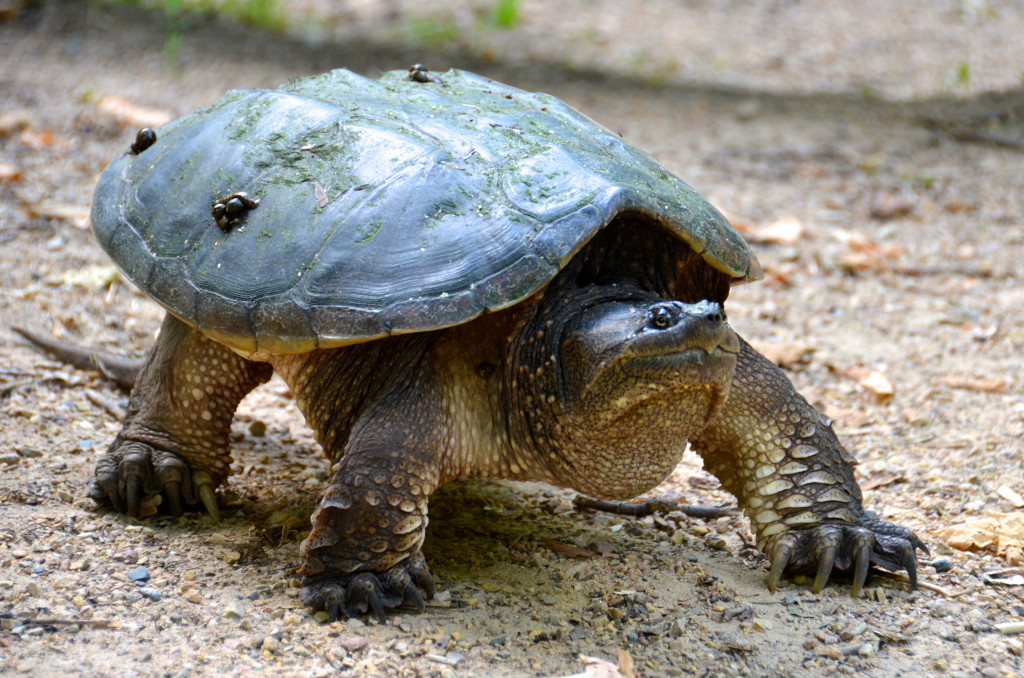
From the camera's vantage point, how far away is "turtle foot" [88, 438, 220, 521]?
3412mm

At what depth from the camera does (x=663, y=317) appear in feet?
8.55

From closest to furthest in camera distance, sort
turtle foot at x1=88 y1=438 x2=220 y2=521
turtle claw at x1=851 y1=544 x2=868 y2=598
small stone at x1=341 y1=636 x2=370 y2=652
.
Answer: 1. small stone at x1=341 y1=636 x2=370 y2=652
2. turtle claw at x1=851 y1=544 x2=868 y2=598
3. turtle foot at x1=88 y1=438 x2=220 y2=521

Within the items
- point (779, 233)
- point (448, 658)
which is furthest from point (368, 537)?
point (779, 233)

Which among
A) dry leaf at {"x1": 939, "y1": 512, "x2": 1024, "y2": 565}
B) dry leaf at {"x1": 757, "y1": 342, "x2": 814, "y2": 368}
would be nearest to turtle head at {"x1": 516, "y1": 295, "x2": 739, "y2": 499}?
dry leaf at {"x1": 939, "y1": 512, "x2": 1024, "y2": 565}

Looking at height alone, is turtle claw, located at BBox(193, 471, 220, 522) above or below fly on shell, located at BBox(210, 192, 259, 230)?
below

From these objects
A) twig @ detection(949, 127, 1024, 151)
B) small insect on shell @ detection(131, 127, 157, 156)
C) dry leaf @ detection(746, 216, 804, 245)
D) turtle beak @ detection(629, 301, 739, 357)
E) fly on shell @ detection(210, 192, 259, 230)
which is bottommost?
dry leaf @ detection(746, 216, 804, 245)

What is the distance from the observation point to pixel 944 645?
9.32 feet

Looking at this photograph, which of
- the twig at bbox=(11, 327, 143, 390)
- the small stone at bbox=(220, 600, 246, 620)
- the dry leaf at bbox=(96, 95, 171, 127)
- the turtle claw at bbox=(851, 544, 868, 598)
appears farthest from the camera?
the dry leaf at bbox=(96, 95, 171, 127)

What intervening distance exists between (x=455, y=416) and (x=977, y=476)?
2.06 m

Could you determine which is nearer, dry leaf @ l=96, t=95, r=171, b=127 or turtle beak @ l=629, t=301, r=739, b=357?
turtle beak @ l=629, t=301, r=739, b=357

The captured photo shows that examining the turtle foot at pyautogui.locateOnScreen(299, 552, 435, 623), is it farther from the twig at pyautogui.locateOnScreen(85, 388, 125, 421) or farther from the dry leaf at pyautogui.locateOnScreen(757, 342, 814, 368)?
the dry leaf at pyautogui.locateOnScreen(757, 342, 814, 368)

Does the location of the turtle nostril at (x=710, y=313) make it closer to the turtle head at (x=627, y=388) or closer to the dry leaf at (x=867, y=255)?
the turtle head at (x=627, y=388)

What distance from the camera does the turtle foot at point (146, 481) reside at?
11.2ft

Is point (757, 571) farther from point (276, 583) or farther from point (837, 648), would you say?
point (276, 583)
